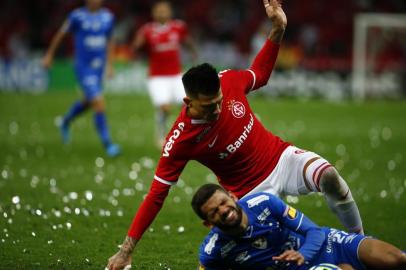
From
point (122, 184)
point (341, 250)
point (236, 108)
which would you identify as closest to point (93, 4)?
point (122, 184)

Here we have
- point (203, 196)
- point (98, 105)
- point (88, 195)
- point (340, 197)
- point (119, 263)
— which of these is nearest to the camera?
point (203, 196)

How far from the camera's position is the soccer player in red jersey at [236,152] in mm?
6680

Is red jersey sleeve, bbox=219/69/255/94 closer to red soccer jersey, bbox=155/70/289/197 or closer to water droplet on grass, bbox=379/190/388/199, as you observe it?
red soccer jersey, bbox=155/70/289/197

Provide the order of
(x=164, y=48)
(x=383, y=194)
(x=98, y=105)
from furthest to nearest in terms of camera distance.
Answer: (x=164, y=48) < (x=98, y=105) < (x=383, y=194)

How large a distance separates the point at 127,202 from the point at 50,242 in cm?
244

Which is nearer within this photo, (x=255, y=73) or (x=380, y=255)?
(x=380, y=255)

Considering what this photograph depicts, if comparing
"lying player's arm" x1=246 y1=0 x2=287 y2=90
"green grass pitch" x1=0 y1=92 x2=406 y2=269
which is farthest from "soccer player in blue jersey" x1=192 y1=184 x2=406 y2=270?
"lying player's arm" x1=246 y1=0 x2=287 y2=90

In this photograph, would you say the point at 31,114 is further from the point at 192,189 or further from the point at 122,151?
the point at 192,189

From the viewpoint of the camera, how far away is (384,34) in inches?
1157

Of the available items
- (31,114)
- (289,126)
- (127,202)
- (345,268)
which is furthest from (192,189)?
(31,114)

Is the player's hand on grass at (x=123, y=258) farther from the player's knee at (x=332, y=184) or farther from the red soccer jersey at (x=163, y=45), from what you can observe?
the red soccer jersey at (x=163, y=45)

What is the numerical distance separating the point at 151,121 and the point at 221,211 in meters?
15.2

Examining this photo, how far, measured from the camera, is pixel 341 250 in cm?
663

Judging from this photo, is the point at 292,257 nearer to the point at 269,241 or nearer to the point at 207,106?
the point at 269,241
